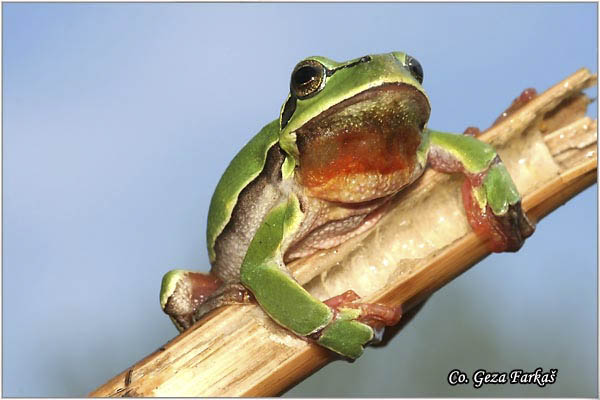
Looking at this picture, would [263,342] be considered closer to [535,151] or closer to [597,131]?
[535,151]

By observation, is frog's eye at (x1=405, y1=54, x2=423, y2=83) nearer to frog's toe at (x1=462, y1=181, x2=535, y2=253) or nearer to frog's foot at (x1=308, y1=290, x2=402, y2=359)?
frog's toe at (x1=462, y1=181, x2=535, y2=253)

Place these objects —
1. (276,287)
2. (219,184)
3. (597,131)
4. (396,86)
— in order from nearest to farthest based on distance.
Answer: (396,86) < (276,287) < (597,131) < (219,184)

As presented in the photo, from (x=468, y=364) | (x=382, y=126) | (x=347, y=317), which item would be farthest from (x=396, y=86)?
(x=468, y=364)

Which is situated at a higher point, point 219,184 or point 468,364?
point 219,184

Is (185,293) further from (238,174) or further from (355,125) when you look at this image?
(355,125)

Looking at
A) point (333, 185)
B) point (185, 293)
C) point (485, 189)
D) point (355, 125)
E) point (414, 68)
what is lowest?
point (485, 189)

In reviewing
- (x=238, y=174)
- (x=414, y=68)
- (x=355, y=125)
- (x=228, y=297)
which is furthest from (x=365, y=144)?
(x=228, y=297)

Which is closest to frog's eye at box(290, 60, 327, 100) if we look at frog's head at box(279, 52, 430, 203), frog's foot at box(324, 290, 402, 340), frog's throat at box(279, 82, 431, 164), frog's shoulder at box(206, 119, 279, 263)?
frog's head at box(279, 52, 430, 203)
